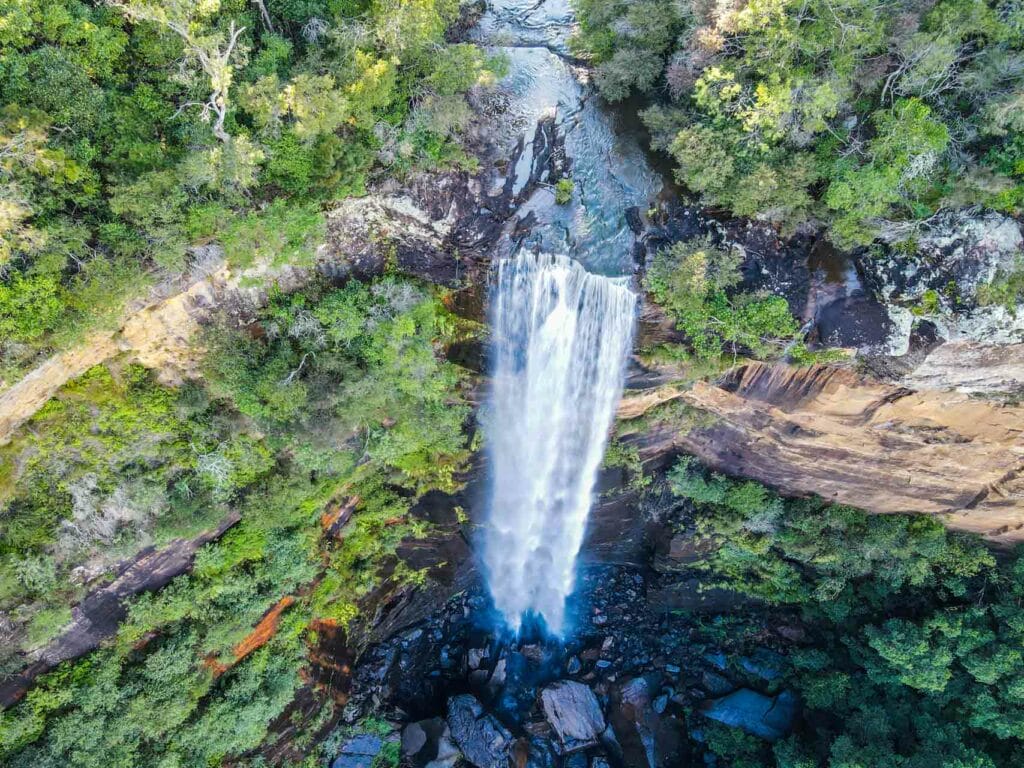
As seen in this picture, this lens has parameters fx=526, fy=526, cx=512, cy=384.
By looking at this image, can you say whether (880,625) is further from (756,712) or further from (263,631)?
(263,631)

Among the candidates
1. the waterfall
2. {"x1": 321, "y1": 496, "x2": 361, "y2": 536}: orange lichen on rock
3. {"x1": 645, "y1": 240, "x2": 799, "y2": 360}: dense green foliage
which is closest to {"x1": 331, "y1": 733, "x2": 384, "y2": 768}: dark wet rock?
the waterfall

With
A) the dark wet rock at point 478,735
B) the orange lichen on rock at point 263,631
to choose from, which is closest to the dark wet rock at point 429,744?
the dark wet rock at point 478,735

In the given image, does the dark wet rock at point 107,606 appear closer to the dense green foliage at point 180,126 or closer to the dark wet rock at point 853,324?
the dense green foliage at point 180,126

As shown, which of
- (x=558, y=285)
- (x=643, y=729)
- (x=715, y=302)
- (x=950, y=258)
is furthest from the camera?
(x=643, y=729)

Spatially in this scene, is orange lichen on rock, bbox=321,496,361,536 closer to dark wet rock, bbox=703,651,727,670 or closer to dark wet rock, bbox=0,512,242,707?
dark wet rock, bbox=0,512,242,707

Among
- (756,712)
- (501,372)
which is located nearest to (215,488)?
(501,372)

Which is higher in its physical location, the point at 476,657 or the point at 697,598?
the point at 697,598
